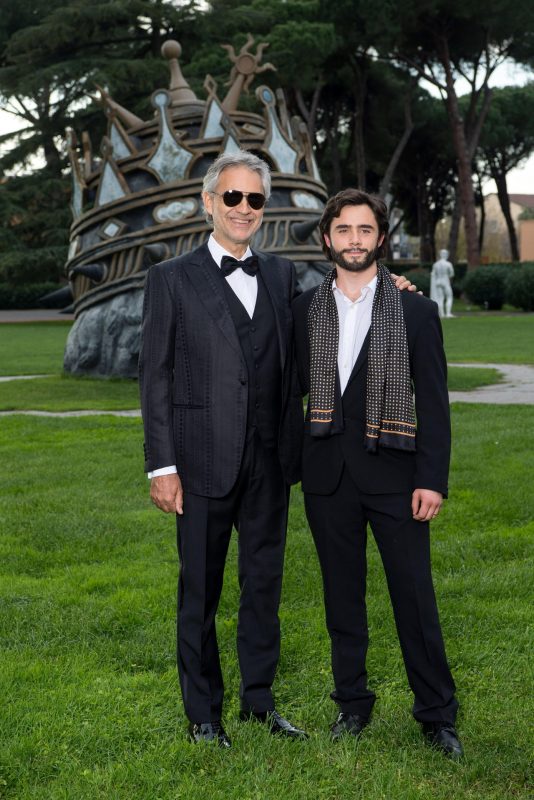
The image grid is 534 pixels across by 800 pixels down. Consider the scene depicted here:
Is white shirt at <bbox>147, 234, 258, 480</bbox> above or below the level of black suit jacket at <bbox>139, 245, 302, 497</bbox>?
above

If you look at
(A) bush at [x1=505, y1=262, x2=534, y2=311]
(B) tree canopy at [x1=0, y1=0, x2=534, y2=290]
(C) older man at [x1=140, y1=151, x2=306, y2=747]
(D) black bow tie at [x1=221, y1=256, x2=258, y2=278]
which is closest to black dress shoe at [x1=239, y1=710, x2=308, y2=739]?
(C) older man at [x1=140, y1=151, x2=306, y2=747]

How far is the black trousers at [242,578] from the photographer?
3104 mm

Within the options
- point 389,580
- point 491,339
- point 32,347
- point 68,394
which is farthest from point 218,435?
point 32,347

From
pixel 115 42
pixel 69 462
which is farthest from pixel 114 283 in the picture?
pixel 115 42

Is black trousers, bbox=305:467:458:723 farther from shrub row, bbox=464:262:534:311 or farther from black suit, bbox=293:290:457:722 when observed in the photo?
shrub row, bbox=464:262:534:311

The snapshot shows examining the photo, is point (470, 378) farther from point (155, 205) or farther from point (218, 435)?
point (218, 435)

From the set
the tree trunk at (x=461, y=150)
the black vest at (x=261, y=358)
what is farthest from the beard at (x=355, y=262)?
the tree trunk at (x=461, y=150)

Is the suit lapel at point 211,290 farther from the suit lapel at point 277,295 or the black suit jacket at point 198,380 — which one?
the suit lapel at point 277,295

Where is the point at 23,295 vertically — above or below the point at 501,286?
above

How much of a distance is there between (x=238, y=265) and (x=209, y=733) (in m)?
1.48

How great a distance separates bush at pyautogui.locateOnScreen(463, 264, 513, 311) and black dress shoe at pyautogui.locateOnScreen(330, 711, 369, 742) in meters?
32.7

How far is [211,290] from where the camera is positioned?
3.07m

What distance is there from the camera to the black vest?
3.07 meters

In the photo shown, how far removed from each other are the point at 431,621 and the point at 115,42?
35.2 m
